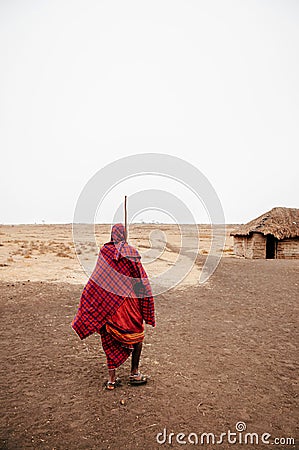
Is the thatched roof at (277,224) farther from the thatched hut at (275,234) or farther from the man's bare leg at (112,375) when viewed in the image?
the man's bare leg at (112,375)

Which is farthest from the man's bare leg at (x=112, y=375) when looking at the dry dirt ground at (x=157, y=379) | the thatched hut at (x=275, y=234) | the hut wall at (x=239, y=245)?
the hut wall at (x=239, y=245)

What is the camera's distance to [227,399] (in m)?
3.75

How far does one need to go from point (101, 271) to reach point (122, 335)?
0.72m

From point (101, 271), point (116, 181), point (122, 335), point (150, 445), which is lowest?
point (150, 445)

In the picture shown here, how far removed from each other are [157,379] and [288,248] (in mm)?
14501

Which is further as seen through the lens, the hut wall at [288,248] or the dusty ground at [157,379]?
the hut wall at [288,248]

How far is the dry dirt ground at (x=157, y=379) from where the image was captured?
3.19m

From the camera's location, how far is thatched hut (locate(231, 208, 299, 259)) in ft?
54.2

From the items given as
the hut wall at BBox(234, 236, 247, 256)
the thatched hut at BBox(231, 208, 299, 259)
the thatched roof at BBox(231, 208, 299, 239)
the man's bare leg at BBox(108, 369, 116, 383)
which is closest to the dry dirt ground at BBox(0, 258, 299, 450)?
the man's bare leg at BBox(108, 369, 116, 383)

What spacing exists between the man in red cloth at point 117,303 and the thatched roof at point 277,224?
534 inches

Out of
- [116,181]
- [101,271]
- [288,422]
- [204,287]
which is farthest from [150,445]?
[204,287]

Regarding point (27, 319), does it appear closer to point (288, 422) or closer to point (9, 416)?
point (9, 416)

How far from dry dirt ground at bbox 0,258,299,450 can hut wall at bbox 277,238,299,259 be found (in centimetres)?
971

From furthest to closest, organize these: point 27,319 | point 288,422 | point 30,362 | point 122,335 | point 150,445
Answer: point 27,319, point 30,362, point 122,335, point 288,422, point 150,445
